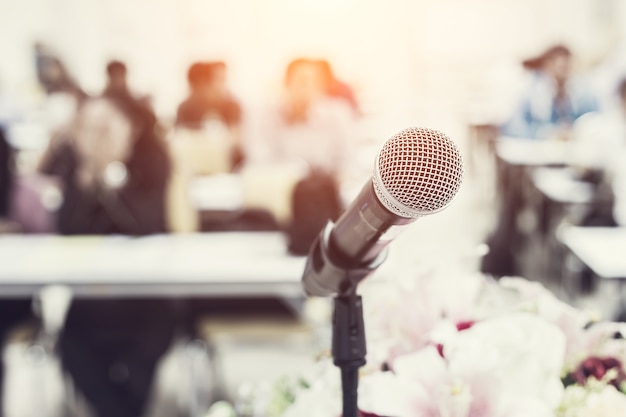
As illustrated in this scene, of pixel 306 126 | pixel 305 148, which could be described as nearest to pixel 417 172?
pixel 305 148

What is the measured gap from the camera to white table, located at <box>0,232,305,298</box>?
8.46 ft

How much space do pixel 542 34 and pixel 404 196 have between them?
28.9ft

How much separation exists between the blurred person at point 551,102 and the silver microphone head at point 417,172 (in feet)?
16.8

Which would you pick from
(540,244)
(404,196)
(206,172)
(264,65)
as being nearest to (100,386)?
(206,172)

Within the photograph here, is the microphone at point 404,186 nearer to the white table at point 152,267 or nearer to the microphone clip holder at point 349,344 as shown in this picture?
the microphone clip holder at point 349,344

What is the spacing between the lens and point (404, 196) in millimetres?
533

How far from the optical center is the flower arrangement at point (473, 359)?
632 millimetres

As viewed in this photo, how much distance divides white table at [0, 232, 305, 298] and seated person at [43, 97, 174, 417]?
95 millimetres

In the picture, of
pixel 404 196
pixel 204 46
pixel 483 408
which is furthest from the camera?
pixel 204 46

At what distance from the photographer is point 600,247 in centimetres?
290

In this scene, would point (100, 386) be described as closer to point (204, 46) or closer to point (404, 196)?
point (404, 196)

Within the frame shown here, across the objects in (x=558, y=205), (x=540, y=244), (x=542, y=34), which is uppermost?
(x=542, y=34)

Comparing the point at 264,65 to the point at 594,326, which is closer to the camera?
the point at 594,326

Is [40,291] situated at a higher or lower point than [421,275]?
lower
